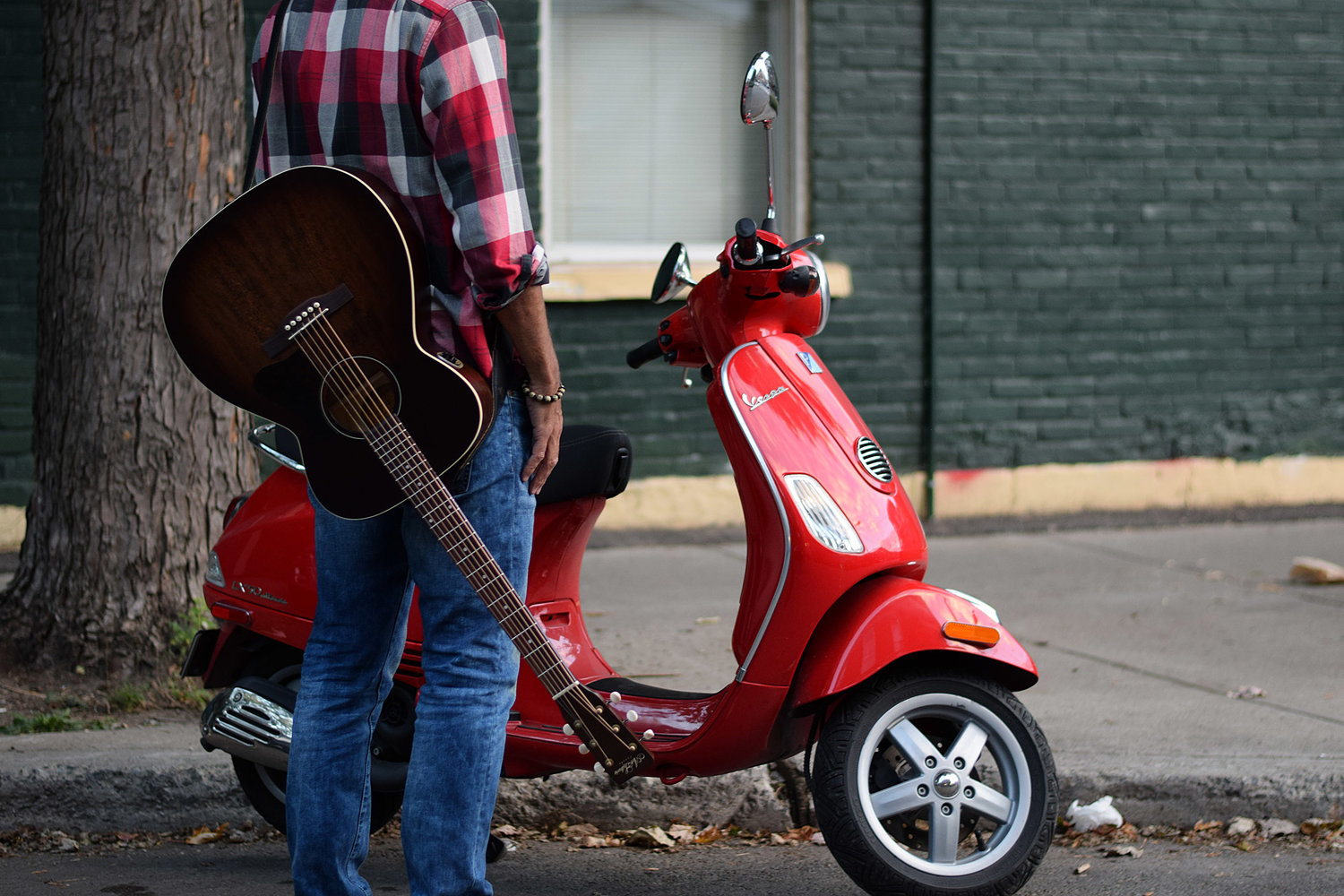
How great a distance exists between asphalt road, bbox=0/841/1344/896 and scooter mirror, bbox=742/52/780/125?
1725 mm

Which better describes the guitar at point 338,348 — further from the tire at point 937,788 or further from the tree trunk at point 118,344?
the tree trunk at point 118,344

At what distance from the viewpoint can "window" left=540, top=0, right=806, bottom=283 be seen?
7305 mm

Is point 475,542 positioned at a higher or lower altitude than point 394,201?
lower

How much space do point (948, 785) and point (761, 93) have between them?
1.51 meters

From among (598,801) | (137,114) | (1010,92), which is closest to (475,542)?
(598,801)

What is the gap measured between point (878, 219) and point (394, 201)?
5231mm

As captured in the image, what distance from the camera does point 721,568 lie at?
6.38 meters

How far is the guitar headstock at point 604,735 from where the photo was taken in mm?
2797

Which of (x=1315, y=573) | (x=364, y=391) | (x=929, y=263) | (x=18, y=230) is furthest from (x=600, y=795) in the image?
(x=929, y=263)

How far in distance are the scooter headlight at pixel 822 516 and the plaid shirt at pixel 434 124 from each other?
0.76m

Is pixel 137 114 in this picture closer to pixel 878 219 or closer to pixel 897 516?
pixel 897 516

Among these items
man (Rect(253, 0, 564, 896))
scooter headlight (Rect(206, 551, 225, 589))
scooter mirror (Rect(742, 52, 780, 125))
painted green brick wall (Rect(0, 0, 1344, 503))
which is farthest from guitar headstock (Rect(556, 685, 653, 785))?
painted green brick wall (Rect(0, 0, 1344, 503))

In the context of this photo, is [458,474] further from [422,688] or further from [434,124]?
[434,124]

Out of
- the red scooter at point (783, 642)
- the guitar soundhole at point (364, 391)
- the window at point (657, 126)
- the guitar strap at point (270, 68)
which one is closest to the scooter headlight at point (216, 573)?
the red scooter at point (783, 642)
